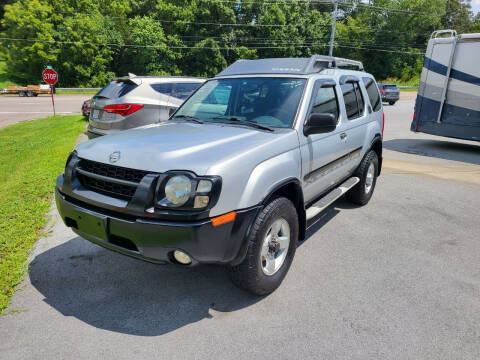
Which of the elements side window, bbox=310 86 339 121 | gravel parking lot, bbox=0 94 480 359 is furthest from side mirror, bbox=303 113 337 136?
gravel parking lot, bbox=0 94 480 359

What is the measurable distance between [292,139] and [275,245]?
977 mm

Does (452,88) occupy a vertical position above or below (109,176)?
above

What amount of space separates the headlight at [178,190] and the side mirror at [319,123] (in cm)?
145

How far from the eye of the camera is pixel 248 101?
12.4ft

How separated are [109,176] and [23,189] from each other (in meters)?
3.98

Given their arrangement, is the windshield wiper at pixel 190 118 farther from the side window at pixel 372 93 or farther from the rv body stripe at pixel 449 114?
the rv body stripe at pixel 449 114

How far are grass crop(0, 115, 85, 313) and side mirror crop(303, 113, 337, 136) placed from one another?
9.99 ft

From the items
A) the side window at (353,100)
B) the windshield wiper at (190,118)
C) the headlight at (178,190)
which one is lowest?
the headlight at (178,190)

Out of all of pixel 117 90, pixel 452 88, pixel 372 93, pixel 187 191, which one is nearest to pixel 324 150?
pixel 187 191

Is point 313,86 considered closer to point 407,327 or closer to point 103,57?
point 407,327

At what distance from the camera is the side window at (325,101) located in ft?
12.1

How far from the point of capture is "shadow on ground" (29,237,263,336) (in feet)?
9.03

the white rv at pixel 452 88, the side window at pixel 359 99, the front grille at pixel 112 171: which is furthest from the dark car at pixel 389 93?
the front grille at pixel 112 171

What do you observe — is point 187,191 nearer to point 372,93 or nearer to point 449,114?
point 372,93
